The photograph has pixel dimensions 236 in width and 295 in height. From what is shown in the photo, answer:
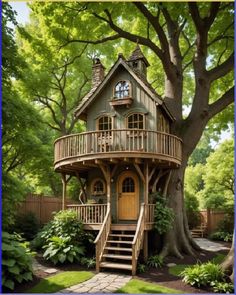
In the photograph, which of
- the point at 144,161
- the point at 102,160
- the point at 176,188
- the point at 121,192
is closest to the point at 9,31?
the point at 102,160

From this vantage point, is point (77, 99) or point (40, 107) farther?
point (40, 107)

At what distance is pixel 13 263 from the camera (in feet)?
27.7

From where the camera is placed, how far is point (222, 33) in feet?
55.6

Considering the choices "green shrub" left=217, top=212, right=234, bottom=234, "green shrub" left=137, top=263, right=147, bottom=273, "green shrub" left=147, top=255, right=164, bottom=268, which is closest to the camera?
"green shrub" left=137, top=263, right=147, bottom=273

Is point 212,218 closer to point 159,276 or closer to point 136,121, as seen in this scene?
point 136,121

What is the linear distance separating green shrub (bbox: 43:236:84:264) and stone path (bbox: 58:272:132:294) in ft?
5.21

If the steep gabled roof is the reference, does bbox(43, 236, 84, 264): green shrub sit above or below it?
below

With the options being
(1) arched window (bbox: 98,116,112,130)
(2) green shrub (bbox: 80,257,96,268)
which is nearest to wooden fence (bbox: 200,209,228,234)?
(1) arched window (bbox: 98,116,112,130)

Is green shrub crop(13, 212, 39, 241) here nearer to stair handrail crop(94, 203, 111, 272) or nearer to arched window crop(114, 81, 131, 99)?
stair handrail crop(94, 203, 111, 272)

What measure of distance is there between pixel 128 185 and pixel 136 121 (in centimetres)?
280

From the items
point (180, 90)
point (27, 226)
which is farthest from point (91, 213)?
point (180, 90)

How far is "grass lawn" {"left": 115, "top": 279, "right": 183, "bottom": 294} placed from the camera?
9203mm

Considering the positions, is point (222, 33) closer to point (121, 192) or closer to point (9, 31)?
point (121, 192)

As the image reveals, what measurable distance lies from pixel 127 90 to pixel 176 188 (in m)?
4.95
